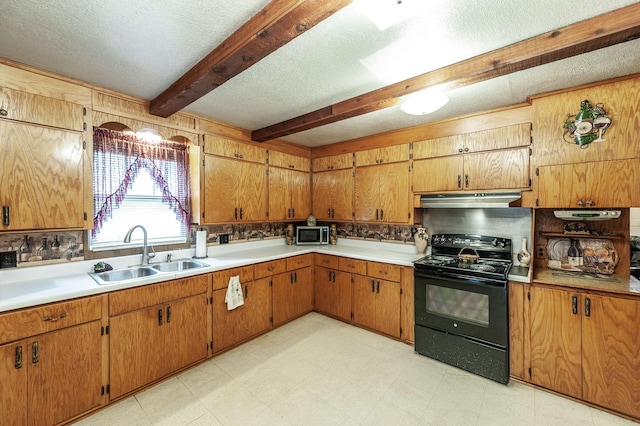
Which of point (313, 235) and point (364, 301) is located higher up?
point (313, 235)

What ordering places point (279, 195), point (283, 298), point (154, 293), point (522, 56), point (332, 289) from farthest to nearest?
point (279, 195), point (332, 289), point (283, 298), point (154, 293), point (522, 56)

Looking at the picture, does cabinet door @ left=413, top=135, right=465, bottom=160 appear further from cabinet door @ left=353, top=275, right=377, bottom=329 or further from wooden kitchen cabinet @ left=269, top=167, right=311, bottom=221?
wooden kitchen cabinet @ left=269, top=167, right=311, bottom=221

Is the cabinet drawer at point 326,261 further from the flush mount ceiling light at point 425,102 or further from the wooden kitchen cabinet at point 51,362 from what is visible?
the wooden kitchen cabinet at point 51,362

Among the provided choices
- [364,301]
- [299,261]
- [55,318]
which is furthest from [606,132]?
[55,318]

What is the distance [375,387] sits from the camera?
225cm

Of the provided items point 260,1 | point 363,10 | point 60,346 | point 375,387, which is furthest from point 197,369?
point 363,10

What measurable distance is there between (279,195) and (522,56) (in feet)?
9.64

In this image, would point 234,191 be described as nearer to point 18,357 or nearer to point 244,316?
point 244,316

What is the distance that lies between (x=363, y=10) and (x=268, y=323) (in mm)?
3091

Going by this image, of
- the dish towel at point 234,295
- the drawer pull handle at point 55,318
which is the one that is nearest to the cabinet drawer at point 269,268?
the dish towel at point 234,295

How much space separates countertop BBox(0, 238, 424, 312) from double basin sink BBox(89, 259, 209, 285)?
7 cm

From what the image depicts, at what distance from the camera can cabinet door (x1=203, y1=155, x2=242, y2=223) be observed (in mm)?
2998

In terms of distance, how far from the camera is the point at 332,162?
4.01 meters

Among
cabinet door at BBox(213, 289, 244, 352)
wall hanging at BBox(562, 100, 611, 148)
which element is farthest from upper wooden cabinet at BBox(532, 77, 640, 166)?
cabinet door at BBox(213, 289, 244, 352)
